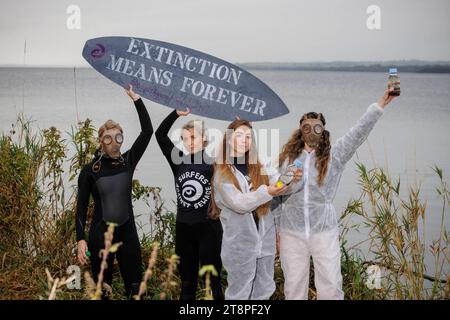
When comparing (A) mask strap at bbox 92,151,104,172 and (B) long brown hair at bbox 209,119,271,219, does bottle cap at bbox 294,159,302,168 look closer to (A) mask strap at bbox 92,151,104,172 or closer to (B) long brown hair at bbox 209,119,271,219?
(B) long brown hair at bbox 209,119,271,219

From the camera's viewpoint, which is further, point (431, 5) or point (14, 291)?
point (431, 5)

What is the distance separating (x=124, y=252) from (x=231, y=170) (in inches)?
32.1

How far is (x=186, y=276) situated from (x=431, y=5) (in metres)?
10.0

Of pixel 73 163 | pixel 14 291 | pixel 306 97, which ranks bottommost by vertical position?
pixel 14 291

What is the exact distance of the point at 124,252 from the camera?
3.98m

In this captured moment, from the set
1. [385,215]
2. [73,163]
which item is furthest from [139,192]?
[385,215]

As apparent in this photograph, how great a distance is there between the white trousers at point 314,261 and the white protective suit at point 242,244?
0.38 ft

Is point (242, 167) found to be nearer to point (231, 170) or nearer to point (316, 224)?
point (231, 170)

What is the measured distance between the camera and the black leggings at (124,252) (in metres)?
3.96

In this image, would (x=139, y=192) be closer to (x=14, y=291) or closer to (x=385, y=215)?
(x=14, y=291)

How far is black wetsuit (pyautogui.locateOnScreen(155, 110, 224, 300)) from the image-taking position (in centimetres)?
388

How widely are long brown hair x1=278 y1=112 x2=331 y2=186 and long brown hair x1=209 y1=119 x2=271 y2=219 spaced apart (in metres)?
0.20

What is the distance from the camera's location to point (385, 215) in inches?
171

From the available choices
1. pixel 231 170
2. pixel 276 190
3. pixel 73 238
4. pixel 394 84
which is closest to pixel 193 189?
pixel 231 170
